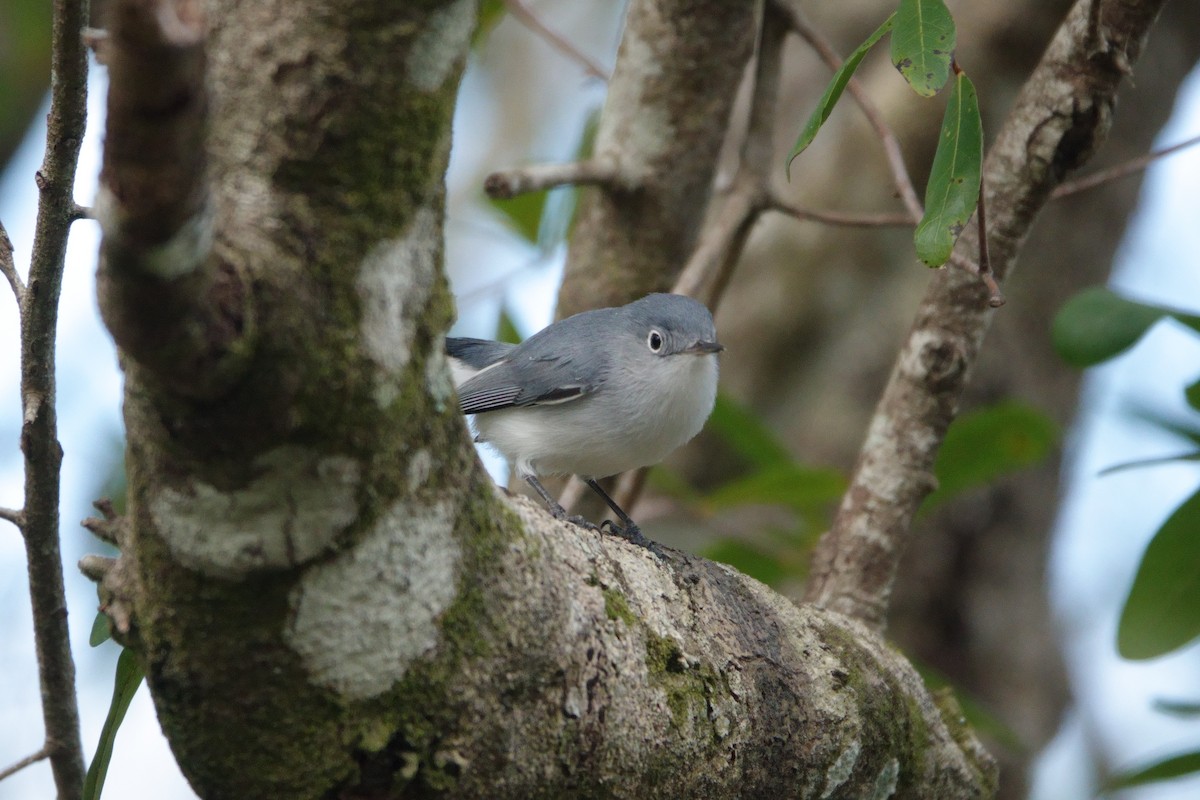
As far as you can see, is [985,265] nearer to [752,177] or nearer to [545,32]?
[752,177]

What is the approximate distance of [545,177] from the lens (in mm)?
3385

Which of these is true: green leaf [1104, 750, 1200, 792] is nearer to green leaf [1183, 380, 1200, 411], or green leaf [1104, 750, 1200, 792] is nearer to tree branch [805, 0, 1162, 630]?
tree branch [805, 0, 1162, 630]

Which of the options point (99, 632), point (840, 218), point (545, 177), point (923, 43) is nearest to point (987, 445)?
point (840, 218)

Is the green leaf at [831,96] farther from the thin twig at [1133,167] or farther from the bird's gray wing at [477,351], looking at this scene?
the bird's gray wing at [477,351]

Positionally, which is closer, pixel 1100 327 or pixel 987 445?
pixel 1100 327

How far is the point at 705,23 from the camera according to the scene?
3709 mm

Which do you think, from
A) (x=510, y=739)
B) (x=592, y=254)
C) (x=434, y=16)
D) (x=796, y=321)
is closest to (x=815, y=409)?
(x=796, y=321)

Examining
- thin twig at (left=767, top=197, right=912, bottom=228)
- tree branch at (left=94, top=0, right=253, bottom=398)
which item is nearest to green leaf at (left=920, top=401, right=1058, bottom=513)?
thin twig at (left=767, top=197, right=912, bottom=228)

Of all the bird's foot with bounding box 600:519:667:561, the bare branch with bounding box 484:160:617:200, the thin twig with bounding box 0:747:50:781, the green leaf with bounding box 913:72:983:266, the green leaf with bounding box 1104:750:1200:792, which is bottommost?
the thin twig with bounding box 0:747:50:781

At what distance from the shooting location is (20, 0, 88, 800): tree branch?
67.6 inches

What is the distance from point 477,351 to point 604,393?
2.49ft

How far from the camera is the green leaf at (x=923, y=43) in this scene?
6.27ft

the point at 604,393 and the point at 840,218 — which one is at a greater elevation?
the point at 840,218

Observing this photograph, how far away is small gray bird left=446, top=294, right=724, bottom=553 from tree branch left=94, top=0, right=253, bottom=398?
212 centimetres
